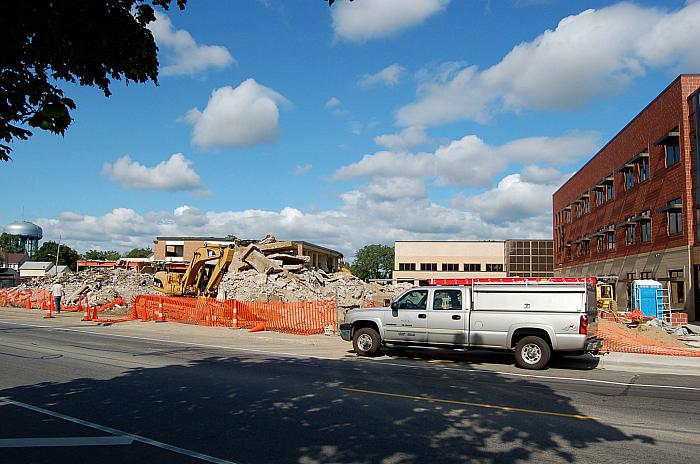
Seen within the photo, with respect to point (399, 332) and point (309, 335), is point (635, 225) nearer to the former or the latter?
point (309, 335)

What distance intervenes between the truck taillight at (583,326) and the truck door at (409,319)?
348 cm

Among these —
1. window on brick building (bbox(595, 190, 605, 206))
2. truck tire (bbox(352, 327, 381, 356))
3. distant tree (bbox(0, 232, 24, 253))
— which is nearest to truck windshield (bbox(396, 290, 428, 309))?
truck tire (bbox(352, 327, 381, 356))

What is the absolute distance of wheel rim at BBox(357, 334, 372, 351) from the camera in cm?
1525

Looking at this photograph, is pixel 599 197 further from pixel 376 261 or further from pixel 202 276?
pixel 376 261

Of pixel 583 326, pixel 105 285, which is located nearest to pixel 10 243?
pixel 105 285

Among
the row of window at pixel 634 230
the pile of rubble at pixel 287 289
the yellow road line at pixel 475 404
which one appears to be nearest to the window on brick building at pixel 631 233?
the row of window at pixel 634 230

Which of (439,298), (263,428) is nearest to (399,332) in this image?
(439,298)

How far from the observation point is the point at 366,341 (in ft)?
50.2

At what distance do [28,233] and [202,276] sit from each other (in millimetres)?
122444

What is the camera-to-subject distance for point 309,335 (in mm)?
20453

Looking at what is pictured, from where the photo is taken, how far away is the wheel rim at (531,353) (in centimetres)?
1316

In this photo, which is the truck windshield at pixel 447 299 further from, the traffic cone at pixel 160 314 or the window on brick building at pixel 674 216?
the window on brick building at pixel 674 216

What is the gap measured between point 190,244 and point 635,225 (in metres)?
55.6

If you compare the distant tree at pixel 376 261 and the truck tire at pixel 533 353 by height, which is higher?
the distant tree at pixel 376 261
